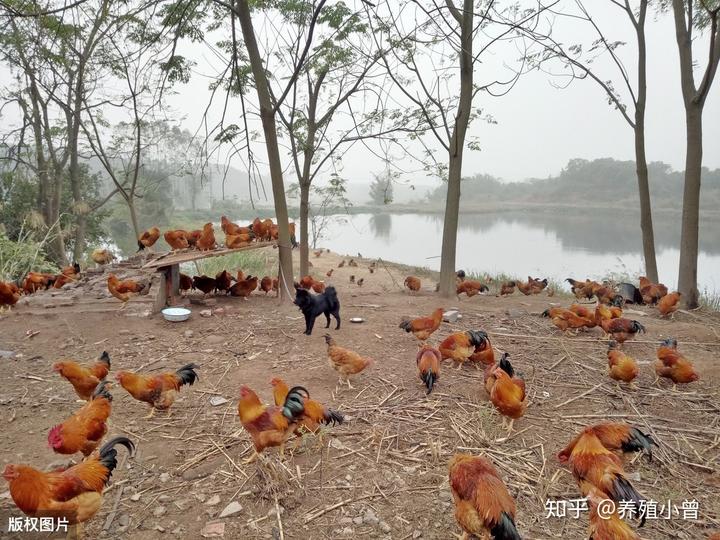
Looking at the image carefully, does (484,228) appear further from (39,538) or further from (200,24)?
(39,538)

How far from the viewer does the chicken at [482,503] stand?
217 cm

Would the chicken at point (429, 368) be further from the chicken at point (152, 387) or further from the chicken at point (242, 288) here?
the chicken at point (242, 288)

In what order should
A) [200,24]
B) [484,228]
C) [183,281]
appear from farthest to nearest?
[484,228]
[183,281]
[200,24]

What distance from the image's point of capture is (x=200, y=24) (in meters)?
7.07

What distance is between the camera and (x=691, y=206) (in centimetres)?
839

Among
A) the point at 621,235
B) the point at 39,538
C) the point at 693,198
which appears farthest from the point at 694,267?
the point at 621,235

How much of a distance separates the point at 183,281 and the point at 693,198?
1006 cm

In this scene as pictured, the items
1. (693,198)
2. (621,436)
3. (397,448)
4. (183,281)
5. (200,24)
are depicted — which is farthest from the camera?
(693,198)

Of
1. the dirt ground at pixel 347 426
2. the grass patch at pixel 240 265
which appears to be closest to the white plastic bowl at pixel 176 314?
the dirt ground at pixel 347 426

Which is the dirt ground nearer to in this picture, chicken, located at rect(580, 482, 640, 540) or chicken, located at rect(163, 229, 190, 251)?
chicken, located at rect(580, 482, 640, 540)

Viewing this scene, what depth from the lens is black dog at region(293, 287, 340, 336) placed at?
18.5 ft

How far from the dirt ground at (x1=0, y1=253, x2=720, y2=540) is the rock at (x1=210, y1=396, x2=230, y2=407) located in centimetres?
5

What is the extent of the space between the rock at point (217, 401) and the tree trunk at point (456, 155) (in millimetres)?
5616

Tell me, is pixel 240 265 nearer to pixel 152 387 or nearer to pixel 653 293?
pixel 152 387
